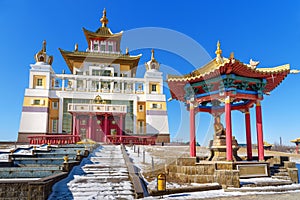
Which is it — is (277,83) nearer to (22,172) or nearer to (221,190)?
(221,190)

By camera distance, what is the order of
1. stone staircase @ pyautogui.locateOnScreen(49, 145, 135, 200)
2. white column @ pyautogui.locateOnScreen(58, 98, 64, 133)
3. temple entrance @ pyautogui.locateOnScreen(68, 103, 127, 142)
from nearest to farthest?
stone staircase @ pyautogui.locateOnScreen(49, 145, 135, 200) → temple entrance @ pyautogui.locateOnScreen(68, 103, 127, 142) → white column @ pyautogui.locateOnScreen(58, 98, 64, 133)

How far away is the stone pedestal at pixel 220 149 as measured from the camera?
1138 centimetres

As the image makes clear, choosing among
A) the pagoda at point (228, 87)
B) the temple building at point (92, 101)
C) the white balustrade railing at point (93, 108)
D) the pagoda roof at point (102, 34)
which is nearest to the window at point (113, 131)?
the temple building at point (92, 101)

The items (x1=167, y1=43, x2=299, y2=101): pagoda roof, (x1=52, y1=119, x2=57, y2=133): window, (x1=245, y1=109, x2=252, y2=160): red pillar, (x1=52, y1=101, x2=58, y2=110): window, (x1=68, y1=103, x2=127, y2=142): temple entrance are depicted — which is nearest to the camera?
(x1=167, y1=43, x2=299, y2=101): pagoda roof

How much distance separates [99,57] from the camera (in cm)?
4181

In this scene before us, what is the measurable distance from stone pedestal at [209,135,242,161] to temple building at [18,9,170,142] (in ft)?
69.3

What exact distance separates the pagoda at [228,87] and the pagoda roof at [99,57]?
99.6ft

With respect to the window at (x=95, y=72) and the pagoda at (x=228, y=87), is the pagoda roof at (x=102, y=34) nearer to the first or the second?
the window at (x=95, y=72)

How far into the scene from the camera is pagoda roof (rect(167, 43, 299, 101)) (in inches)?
401

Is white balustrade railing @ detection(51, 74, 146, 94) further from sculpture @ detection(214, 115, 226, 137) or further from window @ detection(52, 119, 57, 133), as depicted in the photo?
sculpture @ detection(214, 115, 226, 137)

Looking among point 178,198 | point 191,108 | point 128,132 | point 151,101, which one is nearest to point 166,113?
point 151,101

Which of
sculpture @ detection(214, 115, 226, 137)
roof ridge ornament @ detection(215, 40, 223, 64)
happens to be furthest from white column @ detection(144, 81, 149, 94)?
roof ridge ornament @ detection(215, 40, 223, 64)

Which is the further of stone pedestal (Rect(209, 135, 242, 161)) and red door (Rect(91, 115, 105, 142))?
red door (Rect(91, 115, 105, 142))

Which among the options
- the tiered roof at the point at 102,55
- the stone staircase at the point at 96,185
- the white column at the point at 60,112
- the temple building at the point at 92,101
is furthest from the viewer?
the tiered roof at the point at 102,55
